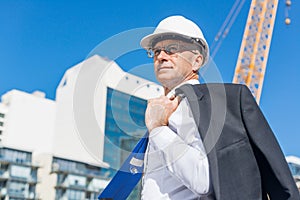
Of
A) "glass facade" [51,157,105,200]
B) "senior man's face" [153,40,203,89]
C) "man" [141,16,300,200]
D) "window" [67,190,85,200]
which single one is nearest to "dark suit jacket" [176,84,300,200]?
"man" [141,16,300,200]

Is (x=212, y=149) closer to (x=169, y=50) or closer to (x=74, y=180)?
(x=169, y=50)

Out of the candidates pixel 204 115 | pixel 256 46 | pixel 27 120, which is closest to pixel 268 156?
pixel 204 115

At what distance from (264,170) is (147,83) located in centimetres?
46

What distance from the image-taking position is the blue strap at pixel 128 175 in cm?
166

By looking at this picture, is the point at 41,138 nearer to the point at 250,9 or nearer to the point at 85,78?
the point at 250,9

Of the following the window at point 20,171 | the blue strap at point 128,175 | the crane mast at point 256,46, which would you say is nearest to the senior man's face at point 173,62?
the blue strap at point 128,175

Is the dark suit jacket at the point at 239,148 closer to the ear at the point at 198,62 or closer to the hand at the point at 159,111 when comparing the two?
the hand at the point at 159,111

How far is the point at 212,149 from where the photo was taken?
1.35 metres

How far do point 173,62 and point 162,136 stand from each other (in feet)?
0.99

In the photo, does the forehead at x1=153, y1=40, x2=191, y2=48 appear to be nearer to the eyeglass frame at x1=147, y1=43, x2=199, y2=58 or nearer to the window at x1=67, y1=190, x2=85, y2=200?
the eyeglass frame at x1=147, y1=43, x2=199, y2=58

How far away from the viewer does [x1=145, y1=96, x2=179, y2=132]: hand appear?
4.77ft

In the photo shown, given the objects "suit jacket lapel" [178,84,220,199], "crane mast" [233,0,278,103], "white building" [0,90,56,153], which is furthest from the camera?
"white building" [0,90,56,153]

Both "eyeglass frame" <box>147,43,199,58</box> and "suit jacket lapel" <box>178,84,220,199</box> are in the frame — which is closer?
"suit jacket lapel" <box>178,84,220,199</box>

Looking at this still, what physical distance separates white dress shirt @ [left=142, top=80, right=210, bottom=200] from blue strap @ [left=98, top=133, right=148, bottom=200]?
118 mm
